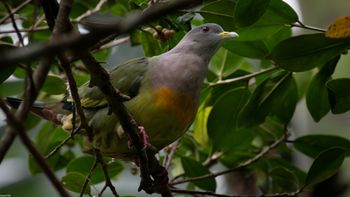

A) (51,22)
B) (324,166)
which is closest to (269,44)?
(324,166)

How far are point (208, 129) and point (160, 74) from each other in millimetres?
555

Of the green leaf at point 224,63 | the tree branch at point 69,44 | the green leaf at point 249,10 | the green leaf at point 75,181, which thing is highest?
the tree branch at point 69,44

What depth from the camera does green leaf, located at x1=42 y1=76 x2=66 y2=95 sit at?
10.6 ft

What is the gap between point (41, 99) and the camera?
3678 millimetres

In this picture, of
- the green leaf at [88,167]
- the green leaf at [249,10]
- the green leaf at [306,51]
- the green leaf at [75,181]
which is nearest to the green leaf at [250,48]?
the green leaf at [306,51]

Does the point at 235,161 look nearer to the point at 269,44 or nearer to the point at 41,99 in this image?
the point at 269,44

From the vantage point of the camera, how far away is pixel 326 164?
2896 mm

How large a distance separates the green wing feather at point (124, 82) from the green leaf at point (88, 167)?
450 mm

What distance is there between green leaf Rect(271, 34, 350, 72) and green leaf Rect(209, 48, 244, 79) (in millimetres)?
652

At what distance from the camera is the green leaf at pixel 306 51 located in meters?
2.64

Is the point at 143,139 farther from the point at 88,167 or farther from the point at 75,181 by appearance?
the point at 88,167

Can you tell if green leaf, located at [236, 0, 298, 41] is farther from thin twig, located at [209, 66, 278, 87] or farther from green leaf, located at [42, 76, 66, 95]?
green leaf, located at [42, 76, 66, 95]

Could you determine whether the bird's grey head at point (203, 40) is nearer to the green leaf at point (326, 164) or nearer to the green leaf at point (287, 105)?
the green leaf at point (287, 105)

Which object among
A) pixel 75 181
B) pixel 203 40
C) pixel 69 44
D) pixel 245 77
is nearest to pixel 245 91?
pixel 245 77
